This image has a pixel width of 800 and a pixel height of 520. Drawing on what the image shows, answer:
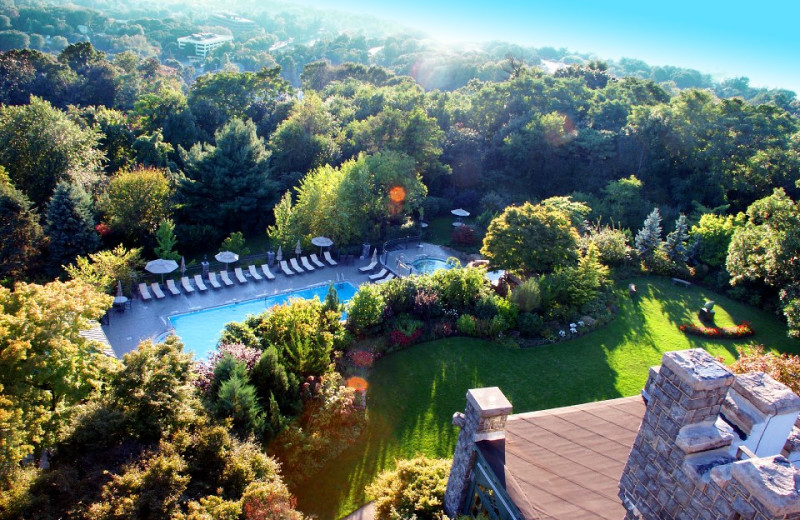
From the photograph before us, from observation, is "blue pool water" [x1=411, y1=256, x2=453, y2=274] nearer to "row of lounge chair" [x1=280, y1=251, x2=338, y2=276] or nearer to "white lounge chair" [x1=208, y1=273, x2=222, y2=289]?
"row of lounge chair" [x1=280, y1=251, x2=338, y2=276]

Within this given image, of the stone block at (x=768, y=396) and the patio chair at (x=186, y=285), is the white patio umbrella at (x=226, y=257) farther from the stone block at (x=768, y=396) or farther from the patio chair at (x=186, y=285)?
the stone block at (x=768, y=396)

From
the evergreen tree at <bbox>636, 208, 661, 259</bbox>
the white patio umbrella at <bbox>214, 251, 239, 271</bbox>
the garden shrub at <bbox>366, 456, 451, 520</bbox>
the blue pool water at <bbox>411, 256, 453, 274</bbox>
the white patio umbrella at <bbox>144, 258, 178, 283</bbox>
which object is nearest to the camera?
the garden shrub at <bbox>366, 456, 451, 520</bbox>

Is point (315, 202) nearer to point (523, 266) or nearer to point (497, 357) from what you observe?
point (523, 266)

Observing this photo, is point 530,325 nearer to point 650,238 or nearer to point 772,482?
point 650,238

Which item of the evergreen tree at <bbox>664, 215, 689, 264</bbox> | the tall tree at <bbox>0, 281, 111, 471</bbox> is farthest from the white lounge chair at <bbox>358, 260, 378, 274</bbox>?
the evergreen tree at <bbox>664, 215, 689, 264</bbox>

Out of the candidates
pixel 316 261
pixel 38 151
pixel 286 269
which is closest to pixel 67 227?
pixel 38 151

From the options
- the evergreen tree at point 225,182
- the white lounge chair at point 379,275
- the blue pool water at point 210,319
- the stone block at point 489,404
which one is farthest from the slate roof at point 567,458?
the evergreen tree at point 225,182
